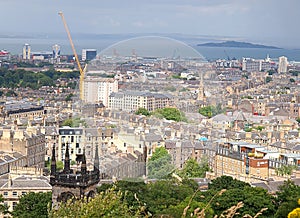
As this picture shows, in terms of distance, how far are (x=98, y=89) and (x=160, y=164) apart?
229cm

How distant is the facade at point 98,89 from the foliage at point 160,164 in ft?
5.41

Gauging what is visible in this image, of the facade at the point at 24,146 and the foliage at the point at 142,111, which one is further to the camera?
the facade at the point at 24,146

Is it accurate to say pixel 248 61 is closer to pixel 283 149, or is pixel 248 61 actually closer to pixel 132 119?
pixel 283 149

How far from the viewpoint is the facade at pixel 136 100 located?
65.3 ft

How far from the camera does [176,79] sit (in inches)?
813

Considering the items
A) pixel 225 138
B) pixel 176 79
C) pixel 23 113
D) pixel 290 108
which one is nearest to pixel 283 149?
pixel 225 138

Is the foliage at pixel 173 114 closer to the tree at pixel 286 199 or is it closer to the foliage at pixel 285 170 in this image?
the tree at pixel 286 199

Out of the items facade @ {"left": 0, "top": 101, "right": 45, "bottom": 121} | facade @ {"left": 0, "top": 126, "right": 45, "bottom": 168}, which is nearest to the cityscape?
facade @ {"left": 0, "top": 126, "right": 45, "bottom": 168}

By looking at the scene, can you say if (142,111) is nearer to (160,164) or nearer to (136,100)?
(136,100)

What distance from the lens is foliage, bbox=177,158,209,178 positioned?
2281 centimetres

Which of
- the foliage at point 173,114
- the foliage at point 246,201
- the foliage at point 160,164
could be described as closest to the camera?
the foliage at point 160,164

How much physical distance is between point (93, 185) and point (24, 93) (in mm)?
60548

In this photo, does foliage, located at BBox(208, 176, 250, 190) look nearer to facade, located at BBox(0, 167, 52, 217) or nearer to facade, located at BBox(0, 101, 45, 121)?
facade, located at BBox(0, 167, 52, 217)

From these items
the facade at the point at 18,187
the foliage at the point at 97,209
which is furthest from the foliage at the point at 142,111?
the foliage at the point at 97,209
